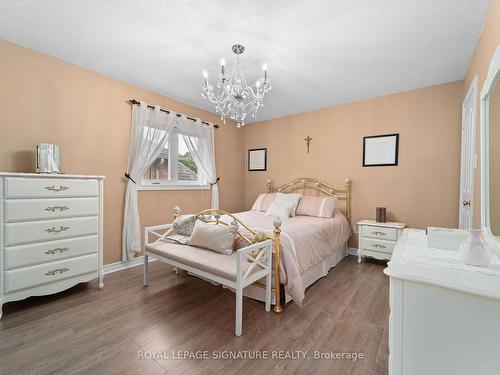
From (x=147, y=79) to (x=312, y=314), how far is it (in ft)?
10.7

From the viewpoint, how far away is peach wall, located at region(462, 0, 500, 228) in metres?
1.55

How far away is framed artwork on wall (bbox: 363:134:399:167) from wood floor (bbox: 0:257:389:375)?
1.77 metres

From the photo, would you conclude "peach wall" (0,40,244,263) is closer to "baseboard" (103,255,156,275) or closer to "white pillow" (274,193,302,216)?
"baseboard" (103,255,156,275)

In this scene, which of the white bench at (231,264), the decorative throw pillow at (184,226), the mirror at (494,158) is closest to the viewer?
the mirror at (494,158)

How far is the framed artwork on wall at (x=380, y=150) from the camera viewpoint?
326cm

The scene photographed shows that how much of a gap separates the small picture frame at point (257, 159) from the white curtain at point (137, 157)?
2.04m

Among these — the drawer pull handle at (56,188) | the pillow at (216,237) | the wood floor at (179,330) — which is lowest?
the wood floor at (179,330)

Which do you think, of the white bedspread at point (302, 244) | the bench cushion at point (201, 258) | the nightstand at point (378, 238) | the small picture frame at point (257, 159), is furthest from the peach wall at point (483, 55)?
the small picture frame at point (257, 159)

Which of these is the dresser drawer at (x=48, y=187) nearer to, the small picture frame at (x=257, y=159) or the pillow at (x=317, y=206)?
the pillow at (x=317, y=206)

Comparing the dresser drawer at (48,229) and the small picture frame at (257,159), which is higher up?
the small picture frame at (257,159)

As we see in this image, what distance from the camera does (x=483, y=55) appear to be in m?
1.85

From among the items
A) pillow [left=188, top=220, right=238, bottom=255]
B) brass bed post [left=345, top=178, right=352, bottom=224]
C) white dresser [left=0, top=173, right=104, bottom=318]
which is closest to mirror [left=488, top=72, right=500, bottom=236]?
pillow [left=188, top=220, right=238, bottom=255]

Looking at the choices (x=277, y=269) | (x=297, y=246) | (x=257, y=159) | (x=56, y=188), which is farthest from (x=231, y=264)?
(x=257, y=159)

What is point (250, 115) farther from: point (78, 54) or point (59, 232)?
point (59, 232)
